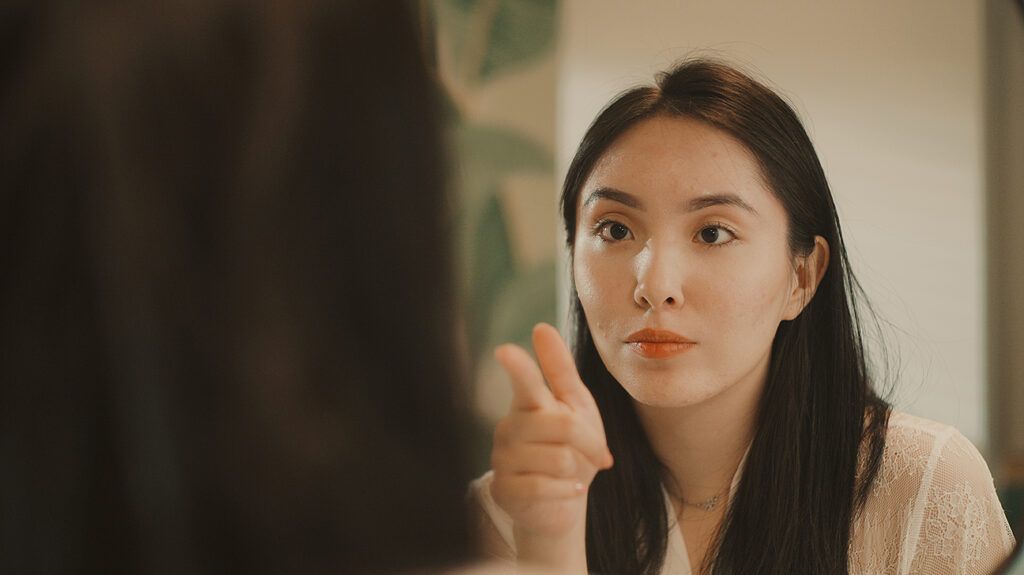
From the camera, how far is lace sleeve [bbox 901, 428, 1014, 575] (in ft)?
1.35

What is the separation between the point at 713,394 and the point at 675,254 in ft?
0.22

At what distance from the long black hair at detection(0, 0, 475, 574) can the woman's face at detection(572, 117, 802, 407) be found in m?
0.08

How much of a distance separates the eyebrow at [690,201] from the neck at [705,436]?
0.24 ft

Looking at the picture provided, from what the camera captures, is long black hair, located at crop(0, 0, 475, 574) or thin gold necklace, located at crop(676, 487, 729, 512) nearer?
long black hair, located at crop(0, 0, 475, 574)

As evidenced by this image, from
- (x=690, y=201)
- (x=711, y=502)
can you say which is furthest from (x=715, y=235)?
(x=711, y=502)

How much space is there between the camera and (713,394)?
391mm

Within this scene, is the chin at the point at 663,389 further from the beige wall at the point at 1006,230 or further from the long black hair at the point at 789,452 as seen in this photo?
the beige wall at the point at 1006,230

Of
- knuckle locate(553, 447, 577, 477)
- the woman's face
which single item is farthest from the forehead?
knuckle locate(553, 447, 577, 477)

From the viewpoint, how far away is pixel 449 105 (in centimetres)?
37

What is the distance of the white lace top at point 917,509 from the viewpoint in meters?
0.41

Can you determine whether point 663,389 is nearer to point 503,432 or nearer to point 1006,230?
point 503,432

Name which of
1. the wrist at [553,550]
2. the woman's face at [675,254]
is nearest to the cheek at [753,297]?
the woman's face at [675,254]

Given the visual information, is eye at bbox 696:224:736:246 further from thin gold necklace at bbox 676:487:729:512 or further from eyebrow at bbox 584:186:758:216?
thin gold necklace at bbox 676:487:729:512

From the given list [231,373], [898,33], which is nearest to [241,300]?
[231,373]
